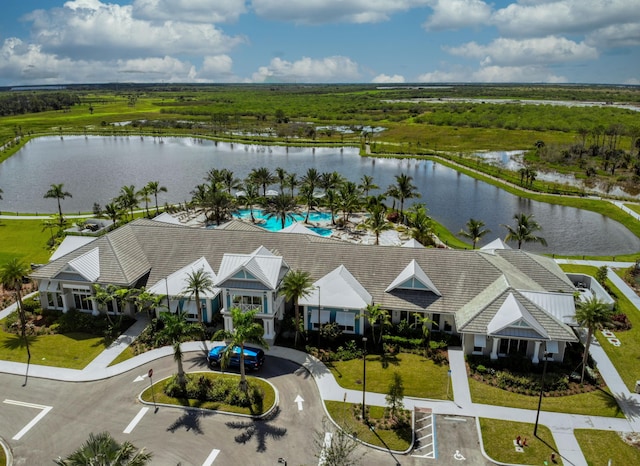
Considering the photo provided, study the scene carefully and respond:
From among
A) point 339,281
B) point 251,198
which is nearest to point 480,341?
point 339,281

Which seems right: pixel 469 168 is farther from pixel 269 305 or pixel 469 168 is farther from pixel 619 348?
pixel 269 305

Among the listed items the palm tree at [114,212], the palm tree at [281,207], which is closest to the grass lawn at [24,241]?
the palm tree at [114,212]

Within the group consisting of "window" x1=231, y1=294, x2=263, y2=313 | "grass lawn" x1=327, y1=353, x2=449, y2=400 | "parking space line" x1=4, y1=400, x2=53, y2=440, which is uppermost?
"window" x1=231, y1=294, x2=263, y2=313

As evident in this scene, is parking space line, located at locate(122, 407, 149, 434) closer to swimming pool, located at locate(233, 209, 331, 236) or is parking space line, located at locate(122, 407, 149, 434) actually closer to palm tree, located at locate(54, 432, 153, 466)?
palm tree, located at locate(54, 432, 153, 466)

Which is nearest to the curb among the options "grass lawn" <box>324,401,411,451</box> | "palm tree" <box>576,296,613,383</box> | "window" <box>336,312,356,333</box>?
"grass lawn" <box>324,401,411,451</box>

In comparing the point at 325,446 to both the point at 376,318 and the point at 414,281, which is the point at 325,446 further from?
the point at 414,281

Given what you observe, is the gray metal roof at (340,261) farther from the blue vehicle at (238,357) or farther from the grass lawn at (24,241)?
the grass lawn at (24,241)

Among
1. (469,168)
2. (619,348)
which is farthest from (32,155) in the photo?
(619,348)
